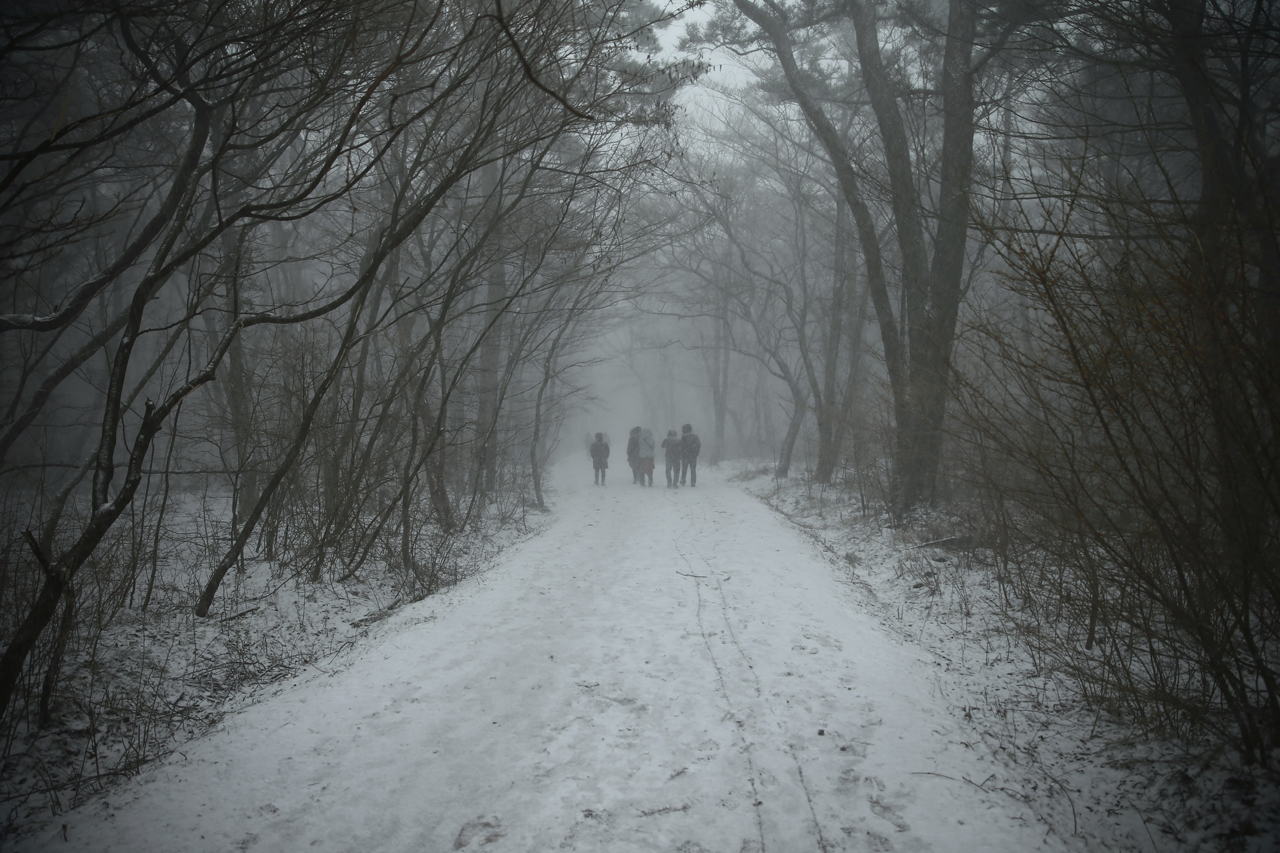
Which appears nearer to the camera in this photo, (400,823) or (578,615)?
(400,823)

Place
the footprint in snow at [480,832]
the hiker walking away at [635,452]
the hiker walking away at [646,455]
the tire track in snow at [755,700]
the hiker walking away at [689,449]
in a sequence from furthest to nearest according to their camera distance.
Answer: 1. the hiker walking away at [635,452]
2. the hiker walking away at [646,455]
3. the hiker walking away at [689,449]
4. the tire track in snow at [755,700]
5. the footprint in snow at [480,832]

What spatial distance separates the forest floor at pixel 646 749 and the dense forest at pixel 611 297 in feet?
1.79

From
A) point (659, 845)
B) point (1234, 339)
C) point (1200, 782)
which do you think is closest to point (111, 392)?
point (659, 845)

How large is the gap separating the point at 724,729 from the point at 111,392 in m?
3.84

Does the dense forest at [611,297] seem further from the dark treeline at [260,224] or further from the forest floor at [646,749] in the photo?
the forest floor at [646,749]

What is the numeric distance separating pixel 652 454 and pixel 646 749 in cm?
1597

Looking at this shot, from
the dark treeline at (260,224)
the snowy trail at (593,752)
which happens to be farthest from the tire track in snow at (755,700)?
the dark treeline at (260,224)

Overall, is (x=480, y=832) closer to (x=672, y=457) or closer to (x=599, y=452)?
(x=672, y=457)

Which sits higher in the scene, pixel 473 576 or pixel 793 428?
pixel 793 428

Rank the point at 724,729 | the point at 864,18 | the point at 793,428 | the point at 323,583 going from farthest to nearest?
the point at 793,428 < the point at 864,18 < the point at 323,583 < the point at 724,729

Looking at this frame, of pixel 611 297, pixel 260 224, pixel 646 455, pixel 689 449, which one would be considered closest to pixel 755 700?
pixel 260 224

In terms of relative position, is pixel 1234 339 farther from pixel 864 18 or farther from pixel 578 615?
pixel 864 18

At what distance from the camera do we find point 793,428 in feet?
60.4

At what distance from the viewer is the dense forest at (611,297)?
279 centimetres
